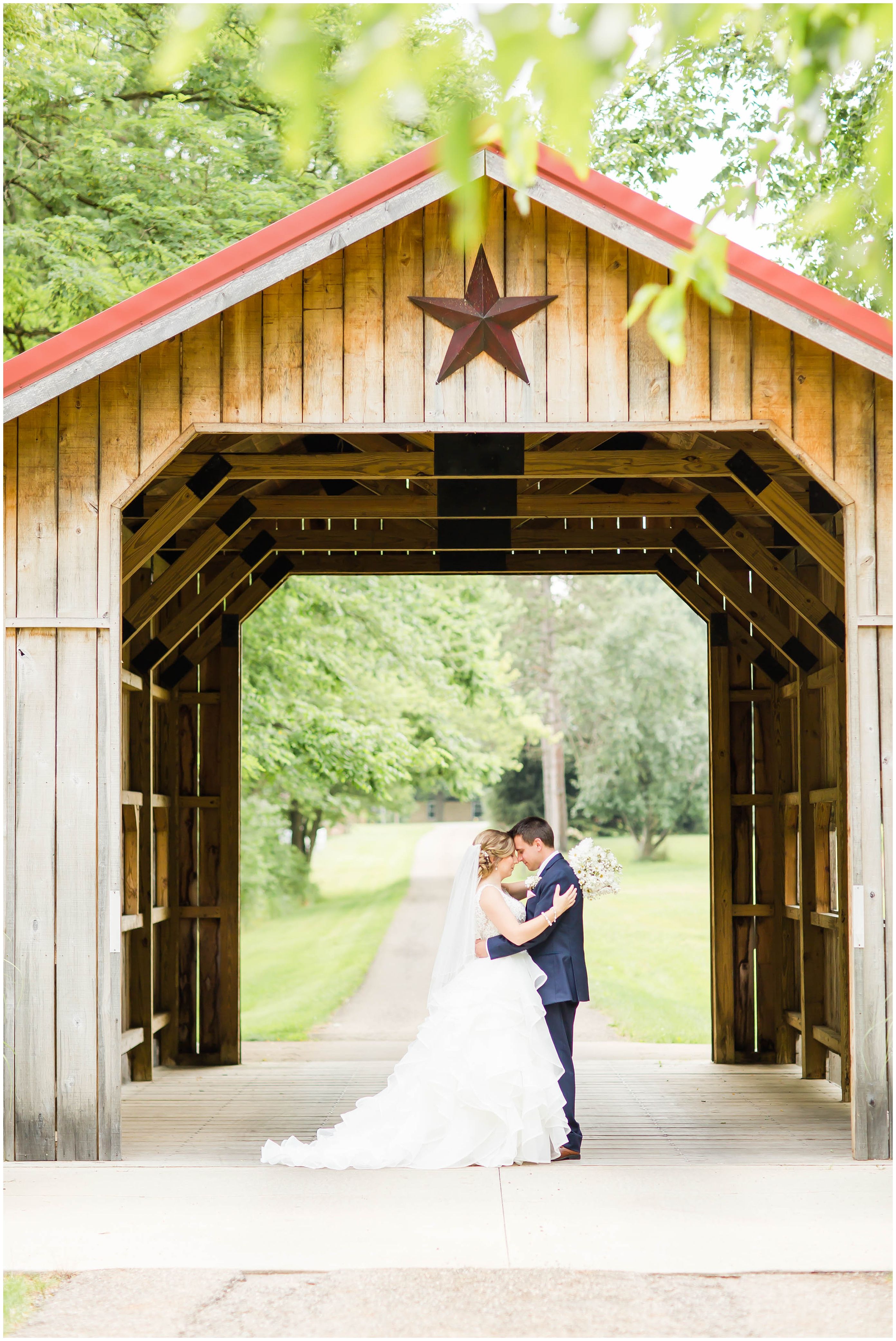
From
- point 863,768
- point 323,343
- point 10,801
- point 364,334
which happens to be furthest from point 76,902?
point 863,768

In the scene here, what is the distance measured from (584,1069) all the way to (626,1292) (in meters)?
4.99

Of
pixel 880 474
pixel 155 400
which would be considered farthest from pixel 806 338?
pixel 155 400

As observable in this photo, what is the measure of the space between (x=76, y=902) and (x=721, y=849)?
5.19 meters

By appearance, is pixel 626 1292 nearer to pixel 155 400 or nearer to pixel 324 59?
pixel 324 59

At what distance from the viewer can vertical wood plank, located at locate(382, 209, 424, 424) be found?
20.0ft

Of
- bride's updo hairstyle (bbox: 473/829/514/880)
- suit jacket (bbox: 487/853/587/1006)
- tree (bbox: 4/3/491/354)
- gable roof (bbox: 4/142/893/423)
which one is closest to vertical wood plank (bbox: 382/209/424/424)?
gable roof (bbox: 4/142/893/423)

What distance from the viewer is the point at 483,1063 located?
6.28 metres

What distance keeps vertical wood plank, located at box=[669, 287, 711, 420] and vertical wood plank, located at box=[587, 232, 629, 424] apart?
225 millimetres

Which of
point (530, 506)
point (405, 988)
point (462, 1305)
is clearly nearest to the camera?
point (462, 1305)

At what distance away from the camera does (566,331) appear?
6105 millimetres

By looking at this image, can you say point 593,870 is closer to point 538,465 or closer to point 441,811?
point 538,465

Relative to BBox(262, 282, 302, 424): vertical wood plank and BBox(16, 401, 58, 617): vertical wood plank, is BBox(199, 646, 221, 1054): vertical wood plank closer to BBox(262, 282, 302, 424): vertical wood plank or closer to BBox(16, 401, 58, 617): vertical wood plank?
BBox(16, 401, 58, 617): vertical wood plank

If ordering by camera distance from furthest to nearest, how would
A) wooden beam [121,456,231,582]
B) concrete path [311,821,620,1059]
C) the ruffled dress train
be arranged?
concrete path [311,821,620,1059] < wooden beam [121,456,231,582] < the ruffled dress train

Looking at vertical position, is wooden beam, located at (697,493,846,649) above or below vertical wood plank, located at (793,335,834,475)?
below
